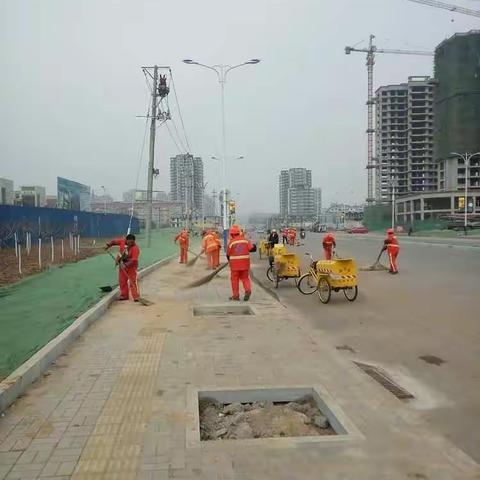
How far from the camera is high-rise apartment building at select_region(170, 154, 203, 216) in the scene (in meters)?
62.3

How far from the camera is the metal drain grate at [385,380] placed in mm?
5380

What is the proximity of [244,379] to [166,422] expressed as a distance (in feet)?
4.58

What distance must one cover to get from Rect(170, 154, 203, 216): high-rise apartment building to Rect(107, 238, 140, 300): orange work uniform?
47191 mm

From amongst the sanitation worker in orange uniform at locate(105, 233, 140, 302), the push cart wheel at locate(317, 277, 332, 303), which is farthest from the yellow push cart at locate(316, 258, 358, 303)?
the sanitation worker in orange uniform at locate(105, 233, 140, 302)

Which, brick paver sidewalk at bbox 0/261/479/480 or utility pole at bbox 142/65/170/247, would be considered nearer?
brick paver sidewalk at bbox 0/261/479/480

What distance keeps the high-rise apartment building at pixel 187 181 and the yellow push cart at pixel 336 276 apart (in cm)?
4779

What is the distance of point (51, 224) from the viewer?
28766 millimetres

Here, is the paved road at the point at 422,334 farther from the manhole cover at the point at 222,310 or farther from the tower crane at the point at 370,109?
the tower crane at the point at 370,109

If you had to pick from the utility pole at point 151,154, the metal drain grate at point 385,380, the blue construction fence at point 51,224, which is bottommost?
the metal drain grate at point 385,380

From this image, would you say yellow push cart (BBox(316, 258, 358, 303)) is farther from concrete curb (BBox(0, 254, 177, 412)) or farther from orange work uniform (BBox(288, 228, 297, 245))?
orange work uniform (BBox(288, 228, 297, 245))

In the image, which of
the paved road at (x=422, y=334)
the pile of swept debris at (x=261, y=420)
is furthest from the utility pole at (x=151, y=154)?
the pile of swept debris at (x=261, y=420)

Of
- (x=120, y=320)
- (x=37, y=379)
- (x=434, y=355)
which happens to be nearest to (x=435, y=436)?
(x=434, y=355)

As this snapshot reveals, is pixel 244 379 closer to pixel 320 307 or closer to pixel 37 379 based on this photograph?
pixel 37 379

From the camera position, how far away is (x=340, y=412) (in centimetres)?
459
